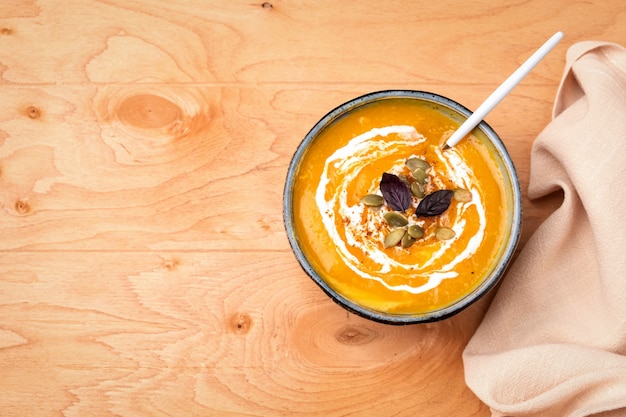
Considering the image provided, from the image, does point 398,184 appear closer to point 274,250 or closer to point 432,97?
point 432,97

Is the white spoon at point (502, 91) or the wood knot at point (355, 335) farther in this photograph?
the wood knot at point (355, 335)

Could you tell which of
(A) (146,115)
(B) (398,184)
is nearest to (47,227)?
(A) (146,115)

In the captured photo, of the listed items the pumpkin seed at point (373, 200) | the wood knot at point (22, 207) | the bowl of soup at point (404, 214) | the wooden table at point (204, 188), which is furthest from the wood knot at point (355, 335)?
the wood knot at point (22, 207)

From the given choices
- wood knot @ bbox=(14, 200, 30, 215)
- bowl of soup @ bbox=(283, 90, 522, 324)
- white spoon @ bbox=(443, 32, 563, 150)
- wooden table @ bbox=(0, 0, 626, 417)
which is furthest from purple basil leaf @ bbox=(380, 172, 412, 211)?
wood knot @ bbox=(14, 200, 30, 215)

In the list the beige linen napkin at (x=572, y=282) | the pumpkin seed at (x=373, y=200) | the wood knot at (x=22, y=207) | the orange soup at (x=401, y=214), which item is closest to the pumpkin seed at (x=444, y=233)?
the orange soup at (x=401, y=214)

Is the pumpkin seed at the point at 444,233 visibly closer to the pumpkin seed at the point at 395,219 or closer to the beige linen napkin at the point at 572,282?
the pumpkin seed at the point at 395,219

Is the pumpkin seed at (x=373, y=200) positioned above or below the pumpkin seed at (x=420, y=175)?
below

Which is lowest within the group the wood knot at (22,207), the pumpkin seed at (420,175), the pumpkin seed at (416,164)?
the wood knot at (22,207)
